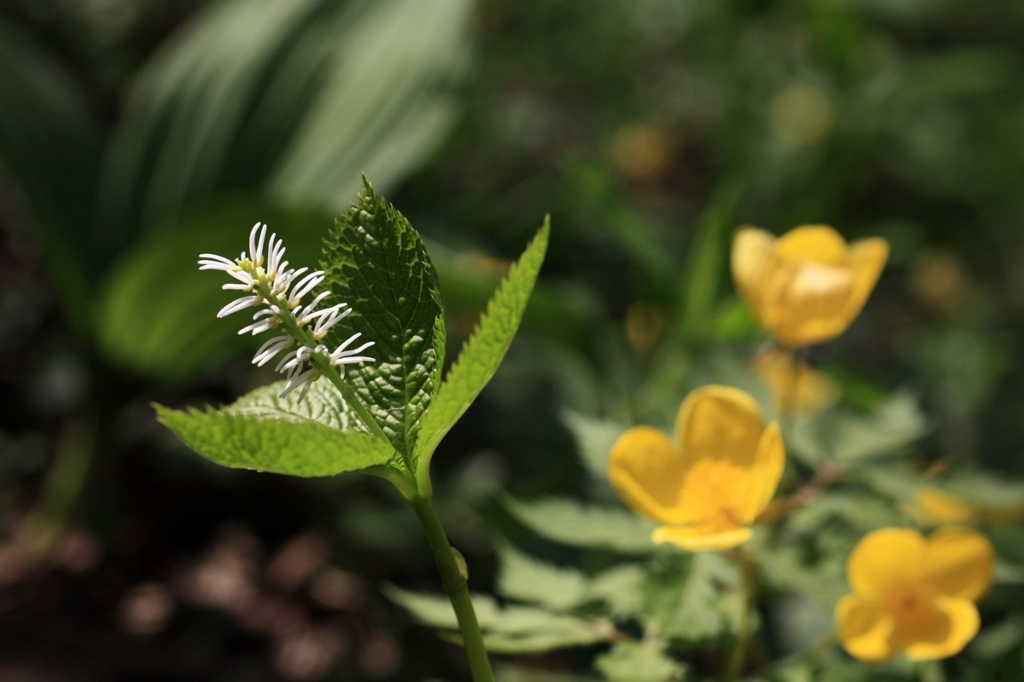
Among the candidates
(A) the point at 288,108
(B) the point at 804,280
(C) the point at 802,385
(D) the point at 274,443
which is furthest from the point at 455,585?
(A) the point at 288,108

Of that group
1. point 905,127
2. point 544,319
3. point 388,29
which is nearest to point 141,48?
point 388,29

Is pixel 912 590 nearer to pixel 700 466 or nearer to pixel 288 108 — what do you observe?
pixel 700 466

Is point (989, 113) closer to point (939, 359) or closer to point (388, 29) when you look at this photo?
point (939, 359)

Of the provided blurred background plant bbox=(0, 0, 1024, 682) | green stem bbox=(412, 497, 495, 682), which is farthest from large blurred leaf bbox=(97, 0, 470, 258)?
green stem bbox=(412, 497, 495, 682)

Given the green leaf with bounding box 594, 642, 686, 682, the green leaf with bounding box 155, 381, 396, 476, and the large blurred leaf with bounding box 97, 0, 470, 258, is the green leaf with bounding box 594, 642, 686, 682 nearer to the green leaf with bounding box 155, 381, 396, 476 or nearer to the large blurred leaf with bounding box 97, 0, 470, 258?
the green leaf with bounding box 155, 381, 396, 476

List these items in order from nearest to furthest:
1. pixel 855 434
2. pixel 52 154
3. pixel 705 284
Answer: pixel 855 434 < pixel 705 284 < pixel 52 154

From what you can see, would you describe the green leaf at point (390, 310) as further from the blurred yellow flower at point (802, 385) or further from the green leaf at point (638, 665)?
the blurred yellow flower at point (802, 385)

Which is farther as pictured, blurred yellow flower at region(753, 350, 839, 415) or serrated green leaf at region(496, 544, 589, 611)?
blurred yellow flower at region(753, 350, 839, 415)
